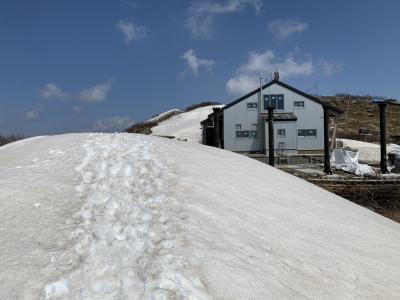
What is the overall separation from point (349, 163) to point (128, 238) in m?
24.7

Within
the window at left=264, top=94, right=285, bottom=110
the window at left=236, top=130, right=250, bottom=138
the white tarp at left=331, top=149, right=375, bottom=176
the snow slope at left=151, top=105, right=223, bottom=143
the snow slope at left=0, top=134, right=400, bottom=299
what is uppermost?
the window at left=264, top=94, right=285, bottom=110

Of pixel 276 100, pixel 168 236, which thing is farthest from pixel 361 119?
pixel 168 236

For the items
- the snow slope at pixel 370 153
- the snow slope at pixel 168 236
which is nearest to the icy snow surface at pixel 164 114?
the snow slope at pixel 370 153

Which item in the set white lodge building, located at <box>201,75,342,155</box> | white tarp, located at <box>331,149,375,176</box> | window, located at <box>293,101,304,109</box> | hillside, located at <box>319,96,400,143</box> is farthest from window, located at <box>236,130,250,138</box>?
hillside, located at <box>319,96,400,143</box>

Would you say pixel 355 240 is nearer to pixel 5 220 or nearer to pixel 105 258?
pixel 105 258

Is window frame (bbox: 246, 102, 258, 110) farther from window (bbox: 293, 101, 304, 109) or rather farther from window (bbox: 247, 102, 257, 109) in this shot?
window (bbox: 293, 101, 304, 109)

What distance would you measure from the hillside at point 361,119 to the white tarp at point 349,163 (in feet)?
72.0

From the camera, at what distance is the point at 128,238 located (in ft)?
15.3

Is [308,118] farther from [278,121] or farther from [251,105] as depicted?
[251,105]

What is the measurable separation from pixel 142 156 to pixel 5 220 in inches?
125

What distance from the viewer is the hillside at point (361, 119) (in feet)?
168

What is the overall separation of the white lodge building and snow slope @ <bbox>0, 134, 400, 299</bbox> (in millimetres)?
29022

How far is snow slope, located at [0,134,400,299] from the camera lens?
3.98 meters

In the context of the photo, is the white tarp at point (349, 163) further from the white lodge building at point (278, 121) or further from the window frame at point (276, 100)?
the window frame at point (276, 100)
